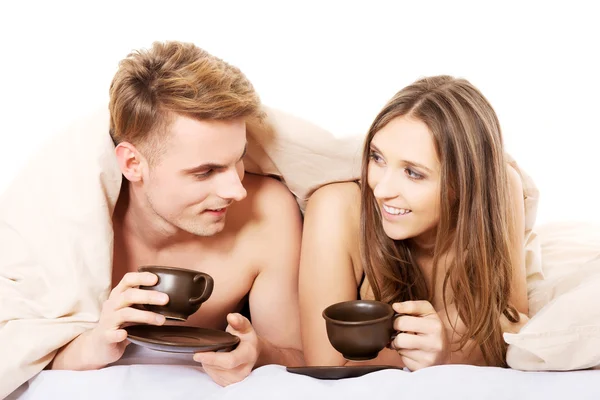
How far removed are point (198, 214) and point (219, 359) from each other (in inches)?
18.4

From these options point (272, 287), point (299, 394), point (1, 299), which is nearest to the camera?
Answer: point (299, 394)

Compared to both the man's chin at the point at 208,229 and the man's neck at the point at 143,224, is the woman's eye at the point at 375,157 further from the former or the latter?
the man's neck at the point at 143,224

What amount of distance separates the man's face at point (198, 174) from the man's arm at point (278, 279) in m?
0.21

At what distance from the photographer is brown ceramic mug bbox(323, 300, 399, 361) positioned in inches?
61.5

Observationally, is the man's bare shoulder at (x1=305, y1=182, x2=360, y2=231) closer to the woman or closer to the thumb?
the woman

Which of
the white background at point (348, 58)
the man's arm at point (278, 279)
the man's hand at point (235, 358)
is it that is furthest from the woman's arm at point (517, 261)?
the white background at point (348, 58)

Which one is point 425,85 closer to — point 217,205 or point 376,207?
point 376,207

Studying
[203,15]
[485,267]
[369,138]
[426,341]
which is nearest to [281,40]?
[203,15]

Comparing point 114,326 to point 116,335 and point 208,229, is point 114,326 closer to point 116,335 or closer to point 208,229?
point 116,335

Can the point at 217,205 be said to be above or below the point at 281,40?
below

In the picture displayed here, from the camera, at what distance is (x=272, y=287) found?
2.10 m

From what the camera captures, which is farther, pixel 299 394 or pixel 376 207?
pixel 376 207

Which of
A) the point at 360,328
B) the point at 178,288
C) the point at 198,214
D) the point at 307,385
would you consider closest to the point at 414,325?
the point at 360,328

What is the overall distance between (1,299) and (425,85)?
1146mm
